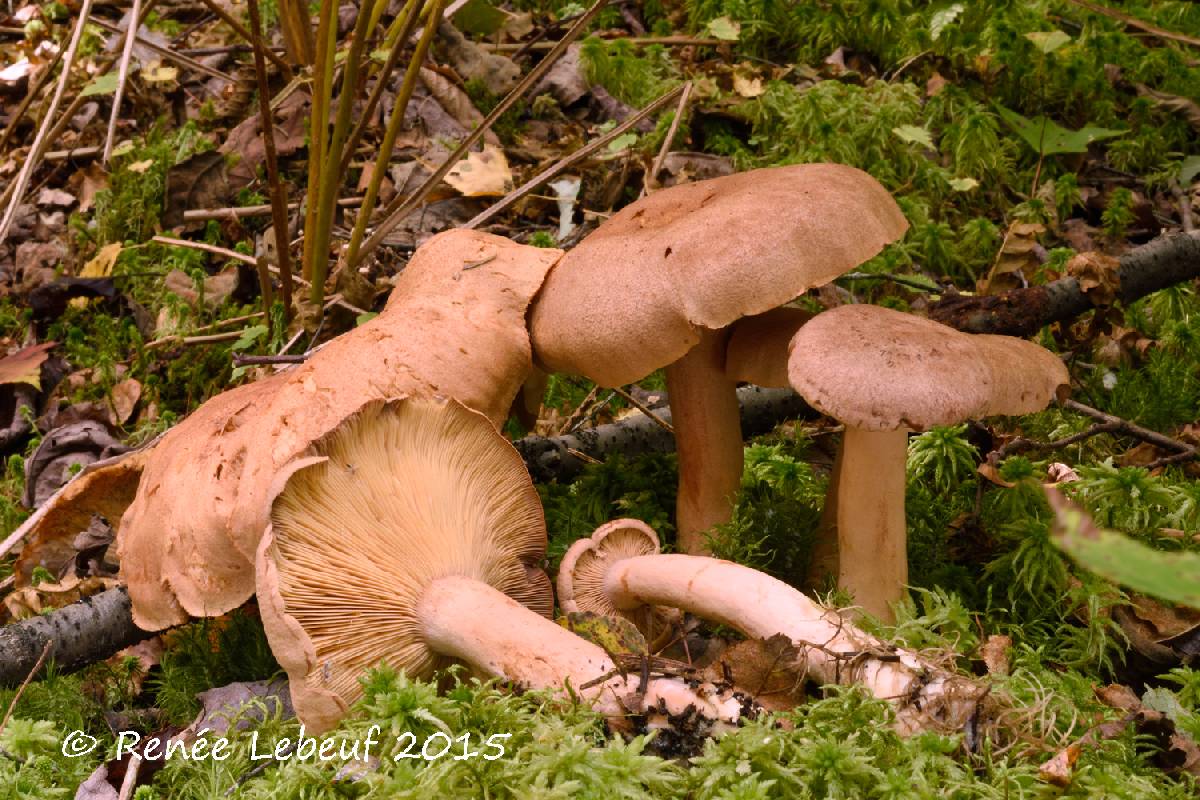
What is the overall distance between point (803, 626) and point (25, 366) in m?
3.48

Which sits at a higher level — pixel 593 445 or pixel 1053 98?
pixel 1053 98

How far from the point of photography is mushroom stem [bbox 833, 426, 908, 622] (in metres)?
2.61

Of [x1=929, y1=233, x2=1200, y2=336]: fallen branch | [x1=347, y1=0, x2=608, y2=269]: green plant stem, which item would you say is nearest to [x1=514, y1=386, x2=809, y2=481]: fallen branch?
[x1=929, y1=233, x2=1200, y2=336]: fallen branch

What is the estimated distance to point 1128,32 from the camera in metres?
5.21

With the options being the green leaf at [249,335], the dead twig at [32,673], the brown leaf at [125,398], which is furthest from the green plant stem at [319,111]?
the dead twig at [32,673]

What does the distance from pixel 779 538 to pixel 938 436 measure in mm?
656

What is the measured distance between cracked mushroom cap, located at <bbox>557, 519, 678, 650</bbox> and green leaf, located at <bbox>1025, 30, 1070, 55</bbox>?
3127 mm

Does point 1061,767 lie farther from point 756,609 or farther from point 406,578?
point 406,578

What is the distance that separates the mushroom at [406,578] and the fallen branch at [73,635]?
849 millimetres

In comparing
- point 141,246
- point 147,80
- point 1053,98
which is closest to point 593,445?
point 141,246

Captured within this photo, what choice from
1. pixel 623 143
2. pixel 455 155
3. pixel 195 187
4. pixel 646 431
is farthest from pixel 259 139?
pixel 646 431

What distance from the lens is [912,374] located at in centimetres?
221

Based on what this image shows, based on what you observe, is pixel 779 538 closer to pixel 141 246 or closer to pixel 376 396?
pixel 376 396

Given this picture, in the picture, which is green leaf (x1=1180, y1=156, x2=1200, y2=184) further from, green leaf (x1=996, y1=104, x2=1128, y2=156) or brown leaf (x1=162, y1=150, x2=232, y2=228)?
brown leaf (x1=162, y1=150, x2=232, y2=228)
